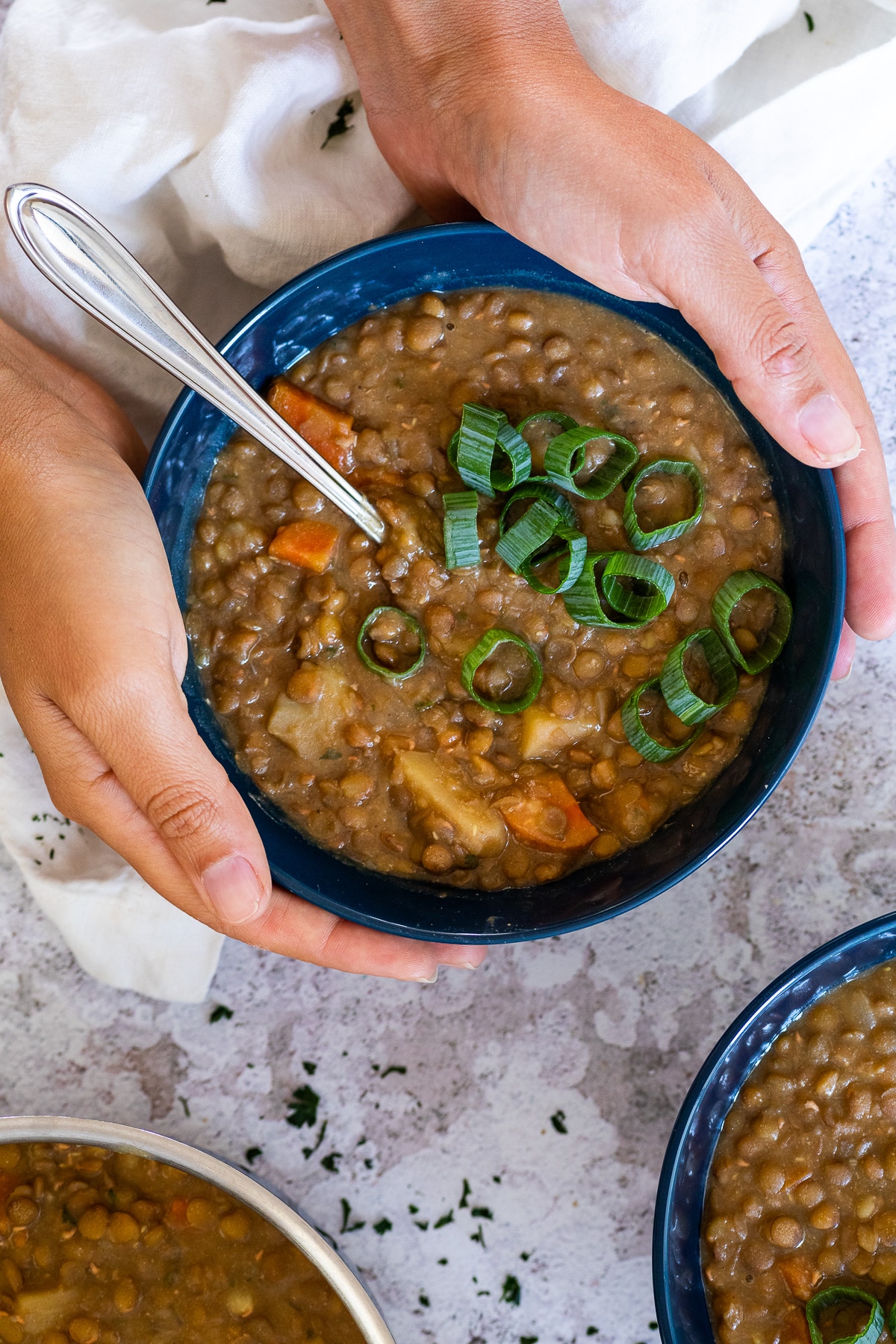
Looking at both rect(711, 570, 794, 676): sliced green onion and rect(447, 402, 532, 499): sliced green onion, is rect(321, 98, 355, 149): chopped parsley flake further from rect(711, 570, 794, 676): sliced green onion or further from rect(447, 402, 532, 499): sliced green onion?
rect(711, 570, 794, 676): sliced green onion

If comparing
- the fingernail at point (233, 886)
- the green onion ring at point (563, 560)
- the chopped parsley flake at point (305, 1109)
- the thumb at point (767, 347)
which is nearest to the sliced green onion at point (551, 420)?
the green onion ring at point (563, 560)

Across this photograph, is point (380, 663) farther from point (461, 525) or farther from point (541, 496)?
point (541, 496)

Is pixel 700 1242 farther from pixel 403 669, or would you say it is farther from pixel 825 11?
pixel 825 11

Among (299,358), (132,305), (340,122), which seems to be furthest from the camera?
(340,122)

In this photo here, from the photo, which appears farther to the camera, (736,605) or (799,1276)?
(799,1276)

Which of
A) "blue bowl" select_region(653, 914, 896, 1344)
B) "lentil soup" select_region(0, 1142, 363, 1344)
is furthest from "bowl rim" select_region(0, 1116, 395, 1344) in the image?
"blue bowl" select_region(653, 914, 896, 1344)

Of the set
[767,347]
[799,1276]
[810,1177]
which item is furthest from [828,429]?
[799,1276]

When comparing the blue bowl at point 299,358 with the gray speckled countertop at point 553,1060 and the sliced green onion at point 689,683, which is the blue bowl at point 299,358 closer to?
the sliced green onion at point 689,683
